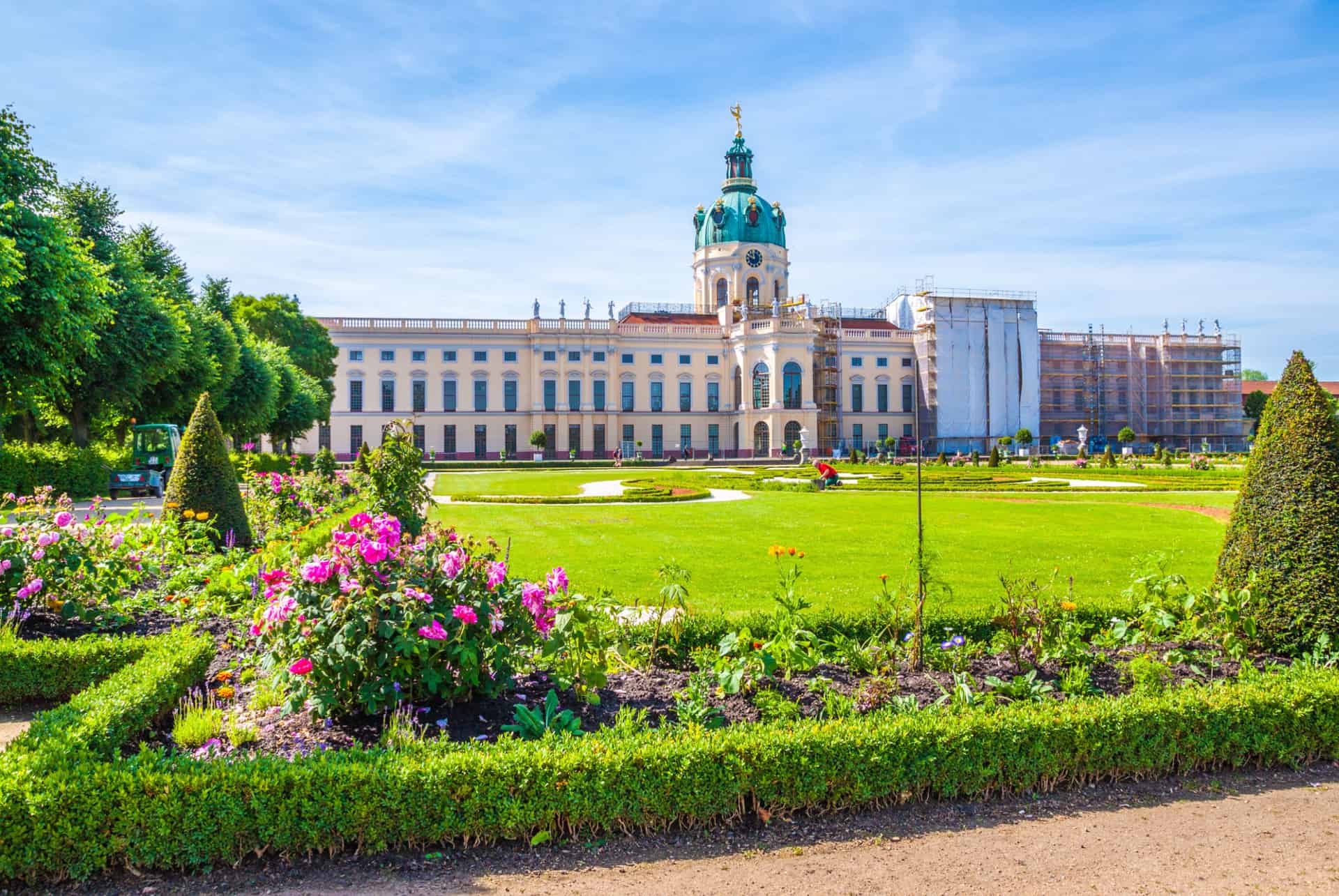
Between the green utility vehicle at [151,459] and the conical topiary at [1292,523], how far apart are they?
78.0 ft

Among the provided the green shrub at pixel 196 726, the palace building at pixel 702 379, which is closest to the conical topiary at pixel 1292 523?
the green shrub at pixel 196 726

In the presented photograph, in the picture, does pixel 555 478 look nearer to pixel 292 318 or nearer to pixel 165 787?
pixel 292 318

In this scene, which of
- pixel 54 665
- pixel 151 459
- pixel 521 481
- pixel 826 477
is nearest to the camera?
pixel 54 665

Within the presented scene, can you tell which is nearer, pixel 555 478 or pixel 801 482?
pixel 801 482

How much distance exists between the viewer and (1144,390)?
6519cm

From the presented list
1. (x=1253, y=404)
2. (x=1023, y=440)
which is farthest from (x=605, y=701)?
(x=1253, y=404)

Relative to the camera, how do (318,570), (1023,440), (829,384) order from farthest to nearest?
1. (829,384)
2. (1023,440)
3. (318,570)

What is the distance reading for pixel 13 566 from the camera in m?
6.78

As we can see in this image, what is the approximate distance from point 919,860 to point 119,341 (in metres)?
24.7

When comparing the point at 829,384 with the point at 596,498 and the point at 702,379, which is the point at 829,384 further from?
the point at 596,498

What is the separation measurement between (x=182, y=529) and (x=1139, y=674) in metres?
10.1

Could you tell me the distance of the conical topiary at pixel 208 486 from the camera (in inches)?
429

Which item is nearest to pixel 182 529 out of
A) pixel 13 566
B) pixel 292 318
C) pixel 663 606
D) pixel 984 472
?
pixel 13 566

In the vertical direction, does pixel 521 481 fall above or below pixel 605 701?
above
